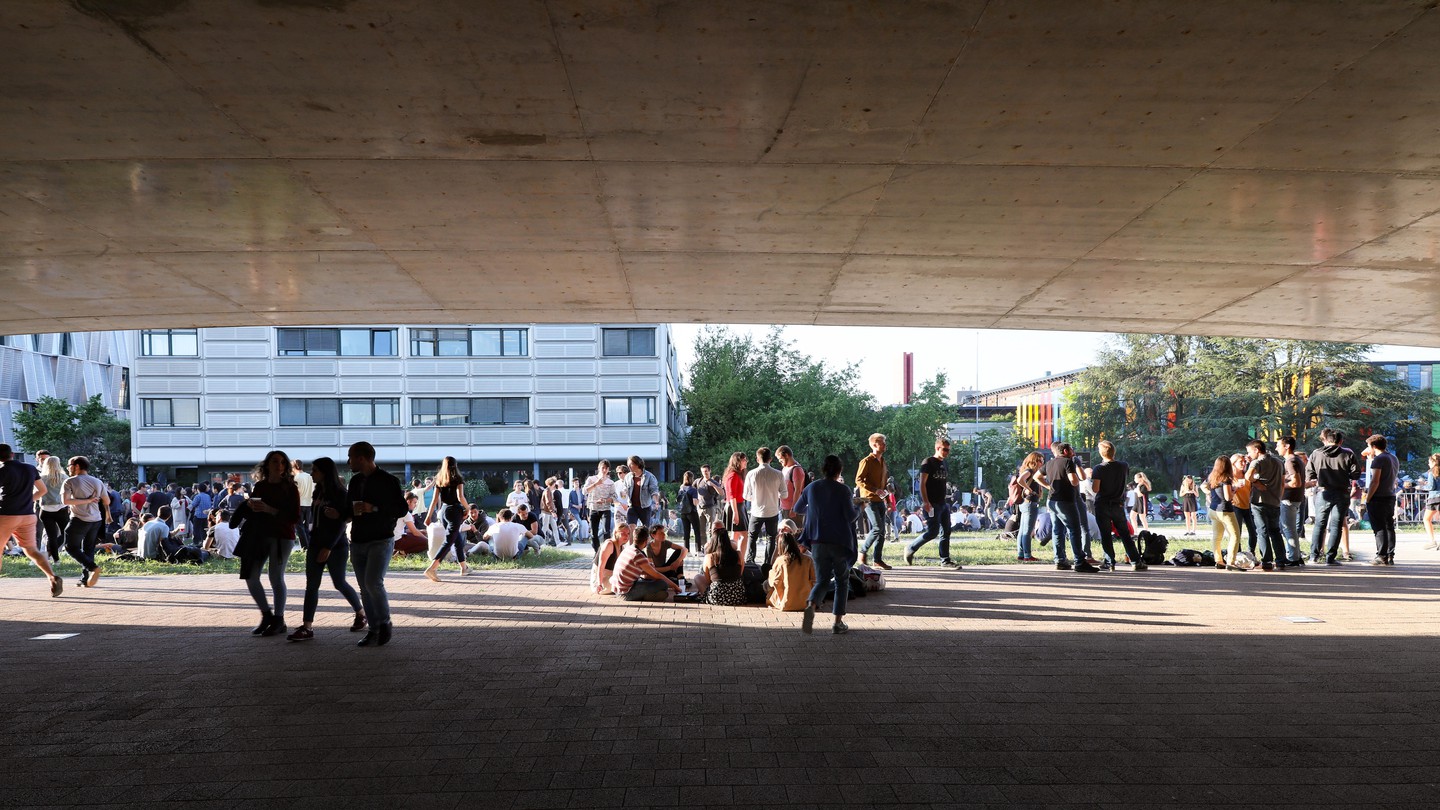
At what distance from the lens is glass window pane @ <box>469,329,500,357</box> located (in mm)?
46938

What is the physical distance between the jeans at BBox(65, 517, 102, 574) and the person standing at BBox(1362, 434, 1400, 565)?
16.7 m

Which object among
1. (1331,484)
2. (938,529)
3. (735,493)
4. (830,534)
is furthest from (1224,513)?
(830,534)

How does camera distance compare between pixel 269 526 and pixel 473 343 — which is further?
pixel 473 343

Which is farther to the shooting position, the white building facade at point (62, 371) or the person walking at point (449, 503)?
the white building facade at point (62, 371)

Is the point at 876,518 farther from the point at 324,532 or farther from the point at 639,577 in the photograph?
the point at 324,532

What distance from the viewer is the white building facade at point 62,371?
4700cm

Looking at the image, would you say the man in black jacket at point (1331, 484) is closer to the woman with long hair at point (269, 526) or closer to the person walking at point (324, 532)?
the person walking at point (324, 532)

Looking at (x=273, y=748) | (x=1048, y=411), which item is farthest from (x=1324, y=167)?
(x=1048, y=411)

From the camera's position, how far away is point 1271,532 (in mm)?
13891

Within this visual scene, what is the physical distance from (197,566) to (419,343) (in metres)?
31.4

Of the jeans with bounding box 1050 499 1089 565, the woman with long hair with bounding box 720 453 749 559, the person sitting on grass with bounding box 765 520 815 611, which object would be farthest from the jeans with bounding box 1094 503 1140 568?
the person sitting on grass with bounding box 765 520 815 611

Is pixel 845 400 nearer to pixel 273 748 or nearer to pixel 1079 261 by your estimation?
pixel 1079 261

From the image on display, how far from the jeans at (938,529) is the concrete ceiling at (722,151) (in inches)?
151

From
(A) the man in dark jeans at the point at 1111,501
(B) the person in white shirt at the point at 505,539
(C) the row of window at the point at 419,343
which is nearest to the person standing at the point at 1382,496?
(A) the man in dark jeans at the point at 1111,501
